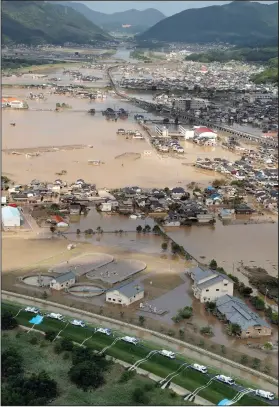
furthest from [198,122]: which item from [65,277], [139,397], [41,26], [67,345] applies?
[41,26]

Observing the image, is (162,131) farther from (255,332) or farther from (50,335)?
(50,335)

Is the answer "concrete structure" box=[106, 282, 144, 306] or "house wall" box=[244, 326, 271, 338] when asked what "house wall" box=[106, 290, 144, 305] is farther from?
"house wall" box=[244, 326, 271, 338]

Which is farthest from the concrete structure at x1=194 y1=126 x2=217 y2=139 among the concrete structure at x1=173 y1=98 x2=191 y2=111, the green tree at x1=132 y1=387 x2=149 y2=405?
the green tree at x1=132 y1=387 x2=149 y2=405

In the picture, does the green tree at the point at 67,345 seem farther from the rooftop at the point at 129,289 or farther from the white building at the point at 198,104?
the white building at the point at 198,104

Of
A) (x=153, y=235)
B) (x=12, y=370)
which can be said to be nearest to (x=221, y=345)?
(x=12, y=370)

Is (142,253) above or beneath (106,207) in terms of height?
beneath

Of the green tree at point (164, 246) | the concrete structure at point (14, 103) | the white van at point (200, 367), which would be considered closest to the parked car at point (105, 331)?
the white van at point (200, 367)
